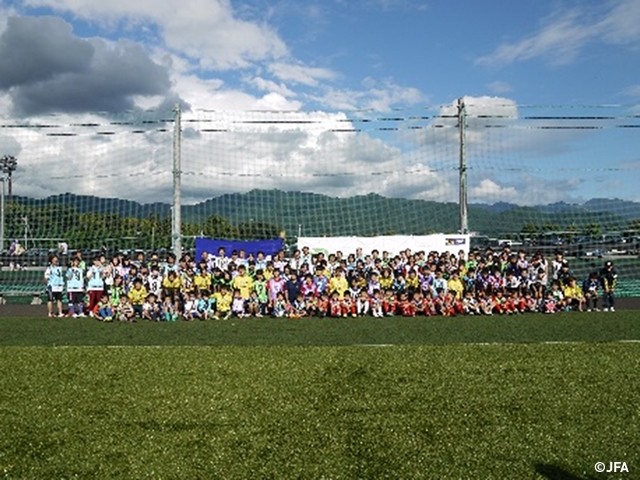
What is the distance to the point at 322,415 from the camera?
4.55 metres

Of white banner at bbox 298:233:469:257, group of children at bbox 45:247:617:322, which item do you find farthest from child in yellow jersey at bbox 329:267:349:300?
white banner at bbox 298:233:469:257

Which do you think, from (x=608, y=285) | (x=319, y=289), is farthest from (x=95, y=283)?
(x=608, y=285)

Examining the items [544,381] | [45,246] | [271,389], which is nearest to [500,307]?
[544,381]

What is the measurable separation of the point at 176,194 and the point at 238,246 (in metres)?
2.33

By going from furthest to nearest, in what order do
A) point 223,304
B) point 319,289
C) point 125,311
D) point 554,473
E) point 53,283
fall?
point 319,289
point 223,304
point 53,283
point 125,311
point 554,473

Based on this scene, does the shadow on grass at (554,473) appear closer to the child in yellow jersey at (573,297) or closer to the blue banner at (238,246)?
the child in yellow jersey at (573,297)

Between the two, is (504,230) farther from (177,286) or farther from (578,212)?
(177,286)

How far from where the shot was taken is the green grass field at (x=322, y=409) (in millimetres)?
3506

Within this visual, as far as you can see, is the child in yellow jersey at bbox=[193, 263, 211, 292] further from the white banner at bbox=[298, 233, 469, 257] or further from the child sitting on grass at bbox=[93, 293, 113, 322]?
the white banner at bbox=[298, 233, 469, 257]

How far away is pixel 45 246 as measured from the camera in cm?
2055

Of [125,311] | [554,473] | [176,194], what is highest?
[176,194]

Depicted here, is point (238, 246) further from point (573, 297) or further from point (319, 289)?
point (573, 297)

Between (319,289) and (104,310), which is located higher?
(319,289)

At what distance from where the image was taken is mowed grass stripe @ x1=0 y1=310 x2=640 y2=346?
889 cm
